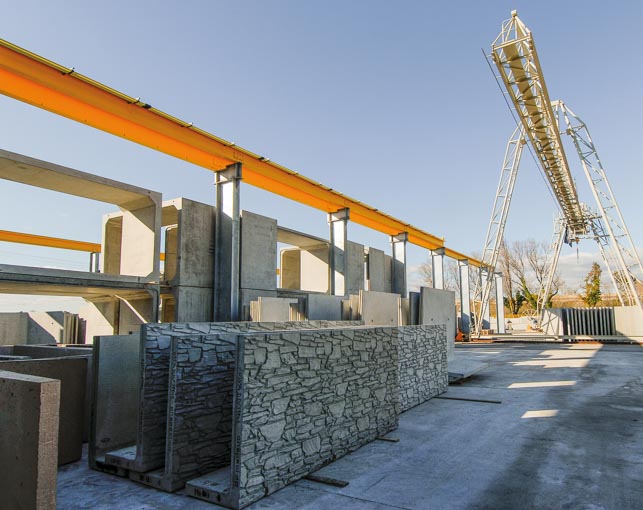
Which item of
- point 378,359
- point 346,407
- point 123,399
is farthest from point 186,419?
point 378,359

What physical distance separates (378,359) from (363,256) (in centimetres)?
1339

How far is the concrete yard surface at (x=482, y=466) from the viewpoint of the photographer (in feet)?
14.4

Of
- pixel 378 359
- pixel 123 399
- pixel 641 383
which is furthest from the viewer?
pixel 641 383

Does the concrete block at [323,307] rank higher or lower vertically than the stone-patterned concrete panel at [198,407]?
higher

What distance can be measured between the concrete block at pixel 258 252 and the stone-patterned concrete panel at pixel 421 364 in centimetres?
553

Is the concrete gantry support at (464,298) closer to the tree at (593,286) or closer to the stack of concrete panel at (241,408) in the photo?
the tree at (593,286)

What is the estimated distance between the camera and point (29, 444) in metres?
3.43

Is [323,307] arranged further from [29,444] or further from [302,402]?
[29,444]

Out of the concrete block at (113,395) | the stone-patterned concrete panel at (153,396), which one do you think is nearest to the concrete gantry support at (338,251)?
the concrete block at (113,395)

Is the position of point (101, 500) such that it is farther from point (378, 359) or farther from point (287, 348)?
point (378, 359)

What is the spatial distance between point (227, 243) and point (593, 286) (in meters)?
37.5

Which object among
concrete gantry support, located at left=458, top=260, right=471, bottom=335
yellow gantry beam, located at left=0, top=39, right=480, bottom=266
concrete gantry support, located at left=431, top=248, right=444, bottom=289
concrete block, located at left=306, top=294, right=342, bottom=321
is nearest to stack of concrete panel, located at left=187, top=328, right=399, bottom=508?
concrete block, located at left=306, top=294, right=342, bottom=321

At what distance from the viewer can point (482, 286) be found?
3375cm

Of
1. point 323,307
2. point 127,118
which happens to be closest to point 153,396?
point 127,118
